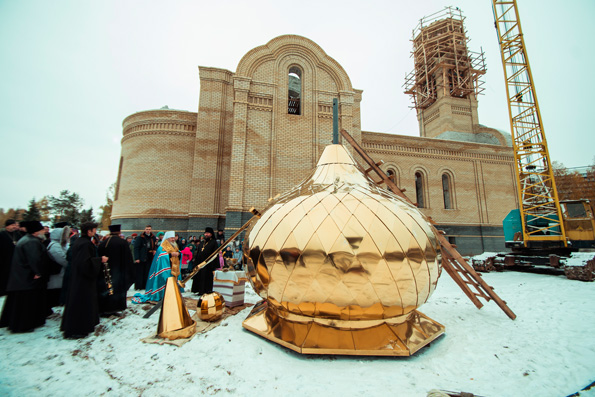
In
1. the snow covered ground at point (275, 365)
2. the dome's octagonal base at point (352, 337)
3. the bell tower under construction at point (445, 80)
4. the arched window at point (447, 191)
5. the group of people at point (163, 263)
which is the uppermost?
the bell tower under construction at point (445, 80)

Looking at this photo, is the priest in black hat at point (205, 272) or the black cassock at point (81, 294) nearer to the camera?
the black cassock at point (81, 294)

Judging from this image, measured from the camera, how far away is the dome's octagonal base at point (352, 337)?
9.25ft

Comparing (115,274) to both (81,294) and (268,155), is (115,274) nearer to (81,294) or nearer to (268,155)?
(81,294)

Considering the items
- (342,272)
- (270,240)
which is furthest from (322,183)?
(342,272)

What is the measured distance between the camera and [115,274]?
4879 millimetres

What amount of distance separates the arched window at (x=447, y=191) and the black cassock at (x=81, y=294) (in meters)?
18.8

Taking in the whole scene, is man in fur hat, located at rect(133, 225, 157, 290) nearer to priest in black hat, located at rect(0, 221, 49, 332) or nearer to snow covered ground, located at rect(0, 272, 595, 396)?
priest in black hat, located at rect(0, 221, 49, 332)

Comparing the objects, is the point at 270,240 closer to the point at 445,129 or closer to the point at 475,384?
the point at 475,384

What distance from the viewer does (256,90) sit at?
12.6 m

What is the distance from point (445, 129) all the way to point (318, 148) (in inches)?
590

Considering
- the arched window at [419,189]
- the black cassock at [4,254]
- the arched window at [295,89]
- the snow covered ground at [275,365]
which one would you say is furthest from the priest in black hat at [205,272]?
the arched window at [419,189]

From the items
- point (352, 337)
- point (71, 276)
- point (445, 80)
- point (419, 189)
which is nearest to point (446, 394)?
point (352, 337)

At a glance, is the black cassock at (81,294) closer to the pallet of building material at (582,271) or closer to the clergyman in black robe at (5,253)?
the clergyman in black robe at (5,253)

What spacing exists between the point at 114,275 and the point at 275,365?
3.93m
